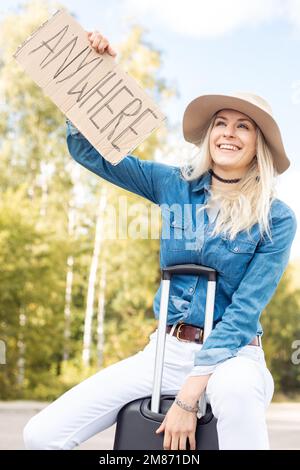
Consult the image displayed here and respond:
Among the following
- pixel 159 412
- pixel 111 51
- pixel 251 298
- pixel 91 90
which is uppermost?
pixel 111 51

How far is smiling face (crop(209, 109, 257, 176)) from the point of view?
2.04 meters

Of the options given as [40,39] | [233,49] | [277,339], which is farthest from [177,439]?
[233,49]

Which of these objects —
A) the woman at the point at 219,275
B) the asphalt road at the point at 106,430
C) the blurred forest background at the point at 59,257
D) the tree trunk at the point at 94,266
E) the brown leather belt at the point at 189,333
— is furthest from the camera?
the tree trunk at the point at 94,266

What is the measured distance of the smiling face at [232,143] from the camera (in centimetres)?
204

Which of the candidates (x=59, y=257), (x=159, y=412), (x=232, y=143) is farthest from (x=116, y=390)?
(x=59, y=257)

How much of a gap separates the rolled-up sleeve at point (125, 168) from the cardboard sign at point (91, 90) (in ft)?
0.30

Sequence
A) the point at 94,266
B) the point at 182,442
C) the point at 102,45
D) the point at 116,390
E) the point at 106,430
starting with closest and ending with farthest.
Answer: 1. the point at 182,442
2. the point at 116,390
3. the point at 102,45
4. the point at 106,430
5. the point at 94,266

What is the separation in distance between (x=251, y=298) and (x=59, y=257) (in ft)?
30.4

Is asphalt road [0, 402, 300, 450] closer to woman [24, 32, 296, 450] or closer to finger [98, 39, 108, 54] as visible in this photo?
woman [24, 32, 296, 450]

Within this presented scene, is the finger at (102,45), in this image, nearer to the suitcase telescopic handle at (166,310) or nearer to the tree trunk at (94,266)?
the suitcase telescopic handle at (166,310)

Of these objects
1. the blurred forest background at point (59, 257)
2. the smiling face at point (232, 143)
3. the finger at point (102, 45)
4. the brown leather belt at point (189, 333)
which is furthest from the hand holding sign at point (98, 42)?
the blurred forest background at point (59, 257)

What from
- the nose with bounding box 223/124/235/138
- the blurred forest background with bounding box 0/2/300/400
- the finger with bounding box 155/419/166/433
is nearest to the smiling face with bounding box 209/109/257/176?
the nose with bounding box 223/124/235/138

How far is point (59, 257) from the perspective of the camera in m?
11.0

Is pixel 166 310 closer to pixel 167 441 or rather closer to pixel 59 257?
pixel 167 441
